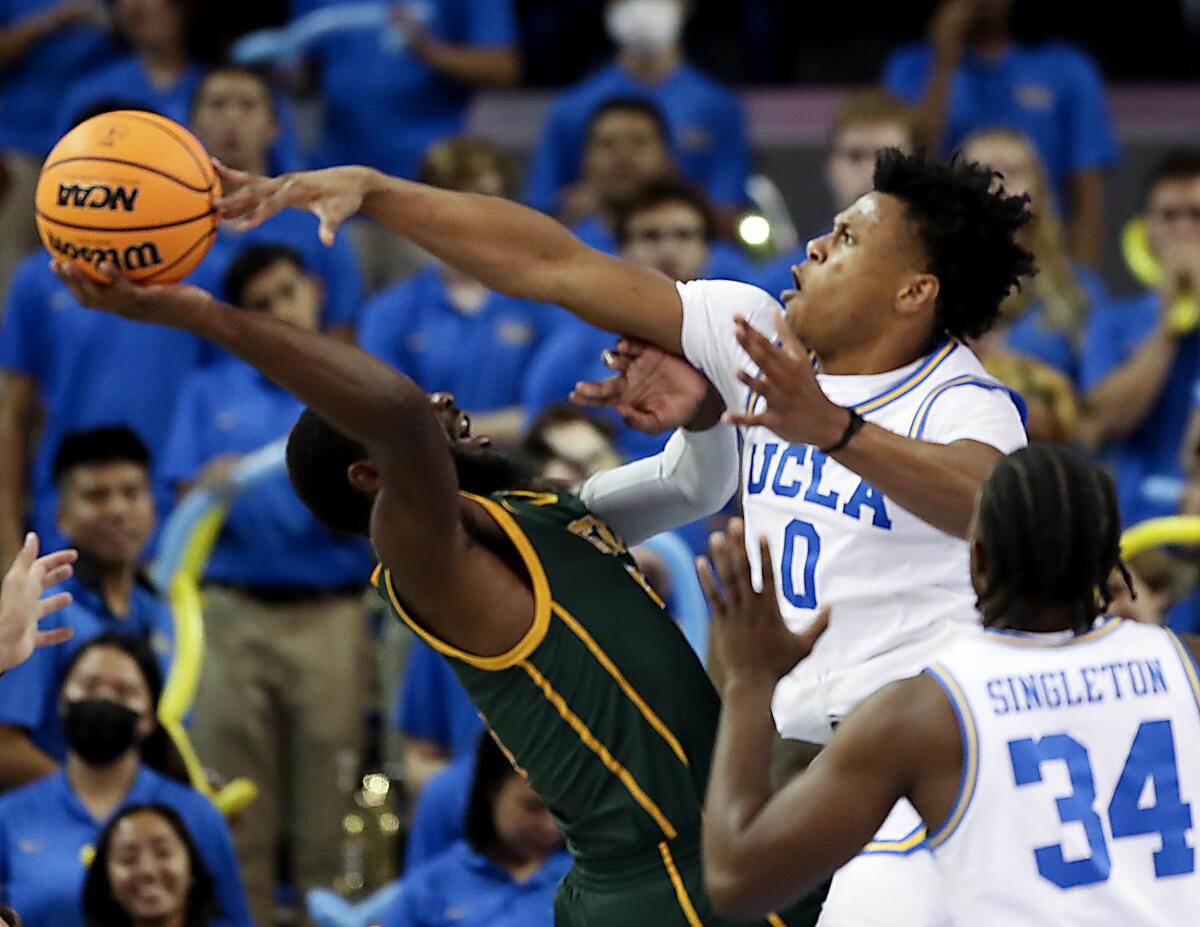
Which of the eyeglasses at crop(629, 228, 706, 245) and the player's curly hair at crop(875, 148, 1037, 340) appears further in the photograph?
the eyeglasses at crop(629, 228, 706, 245)

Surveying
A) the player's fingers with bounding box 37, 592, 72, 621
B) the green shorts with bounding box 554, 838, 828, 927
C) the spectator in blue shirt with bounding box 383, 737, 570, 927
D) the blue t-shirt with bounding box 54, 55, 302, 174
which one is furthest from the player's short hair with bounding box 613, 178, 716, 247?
the green shorts with bounding box 554, 838, 828, 927

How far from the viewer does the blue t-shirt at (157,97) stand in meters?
9.20

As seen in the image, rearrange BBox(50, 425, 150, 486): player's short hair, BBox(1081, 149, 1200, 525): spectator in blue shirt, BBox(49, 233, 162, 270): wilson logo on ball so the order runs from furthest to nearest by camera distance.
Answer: BBox(1081, 149, 1200, 525): spectator in blue shirt
BBox(50, 425, 150, 486): player's short hair
BBox(49, 233, 162, 270): wilson logo on ball

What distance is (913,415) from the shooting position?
4230 mm

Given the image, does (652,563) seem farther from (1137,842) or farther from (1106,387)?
(1137,842)

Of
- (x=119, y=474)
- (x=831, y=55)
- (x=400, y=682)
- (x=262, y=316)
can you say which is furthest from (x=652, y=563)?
(x=831, y=55)

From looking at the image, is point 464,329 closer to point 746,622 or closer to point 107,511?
point 107,511

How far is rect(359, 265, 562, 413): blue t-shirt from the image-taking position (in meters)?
8.20

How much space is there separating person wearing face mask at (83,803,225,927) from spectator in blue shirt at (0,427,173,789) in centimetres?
77

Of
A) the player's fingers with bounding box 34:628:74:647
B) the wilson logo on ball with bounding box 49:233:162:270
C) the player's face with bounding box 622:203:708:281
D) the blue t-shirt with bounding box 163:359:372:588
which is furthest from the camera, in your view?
the player's face with bounding box 622:203:708:281

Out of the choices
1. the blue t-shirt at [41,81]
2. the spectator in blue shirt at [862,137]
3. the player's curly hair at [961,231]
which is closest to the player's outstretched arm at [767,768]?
the player's curly hair at [961,231]

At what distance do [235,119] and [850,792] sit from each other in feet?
19.8

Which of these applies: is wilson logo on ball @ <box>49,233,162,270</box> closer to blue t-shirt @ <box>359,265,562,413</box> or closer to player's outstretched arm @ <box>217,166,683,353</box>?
player's outstretched arm @ <box>217,166,683,353</box>

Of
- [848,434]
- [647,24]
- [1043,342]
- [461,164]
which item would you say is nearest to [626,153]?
[461,164]
